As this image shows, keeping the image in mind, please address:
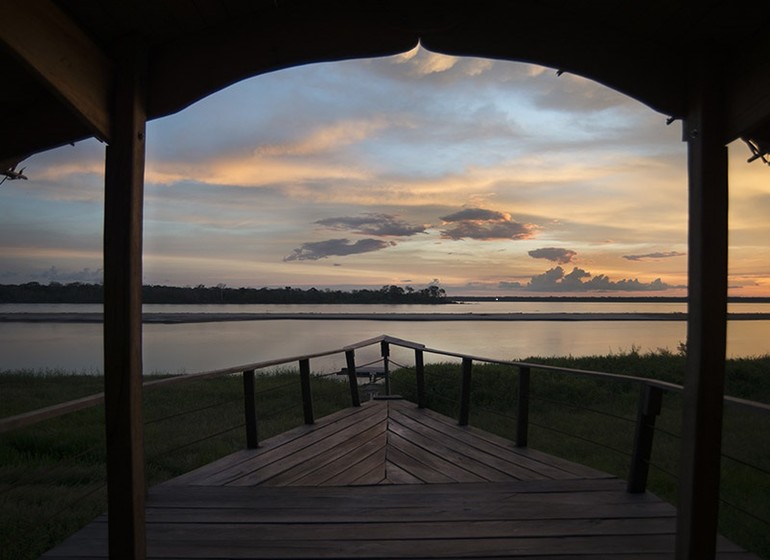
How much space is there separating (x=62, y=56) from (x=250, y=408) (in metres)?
3.12

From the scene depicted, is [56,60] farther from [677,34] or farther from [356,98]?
[356,98]

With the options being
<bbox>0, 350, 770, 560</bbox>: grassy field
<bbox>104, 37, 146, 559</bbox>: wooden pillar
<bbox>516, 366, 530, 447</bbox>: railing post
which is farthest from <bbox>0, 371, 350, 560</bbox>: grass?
<bbox>516, 366, 530, 447</bbox>: railing post

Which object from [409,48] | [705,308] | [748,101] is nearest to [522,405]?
[705,308]

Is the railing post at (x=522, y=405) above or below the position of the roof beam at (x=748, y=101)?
below

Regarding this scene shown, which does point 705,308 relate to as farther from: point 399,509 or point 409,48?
point 399,509

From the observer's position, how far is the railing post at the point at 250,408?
164 inches

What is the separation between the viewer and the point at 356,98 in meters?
6.40

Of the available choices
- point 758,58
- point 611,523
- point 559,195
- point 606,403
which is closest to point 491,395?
point 606,403

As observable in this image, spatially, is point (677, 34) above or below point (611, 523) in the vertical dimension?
above

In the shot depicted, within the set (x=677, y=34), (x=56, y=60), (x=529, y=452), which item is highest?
(x=677, y=34)

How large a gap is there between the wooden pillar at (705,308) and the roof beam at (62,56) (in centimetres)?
222

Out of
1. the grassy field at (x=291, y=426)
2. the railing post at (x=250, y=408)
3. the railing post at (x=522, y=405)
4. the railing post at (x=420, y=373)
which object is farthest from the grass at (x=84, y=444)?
the railing post at (x=522, y=405)

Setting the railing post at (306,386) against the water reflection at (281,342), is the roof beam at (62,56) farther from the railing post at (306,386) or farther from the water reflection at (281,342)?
the water reflection at (281,342)

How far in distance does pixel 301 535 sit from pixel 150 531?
2.51 ft
